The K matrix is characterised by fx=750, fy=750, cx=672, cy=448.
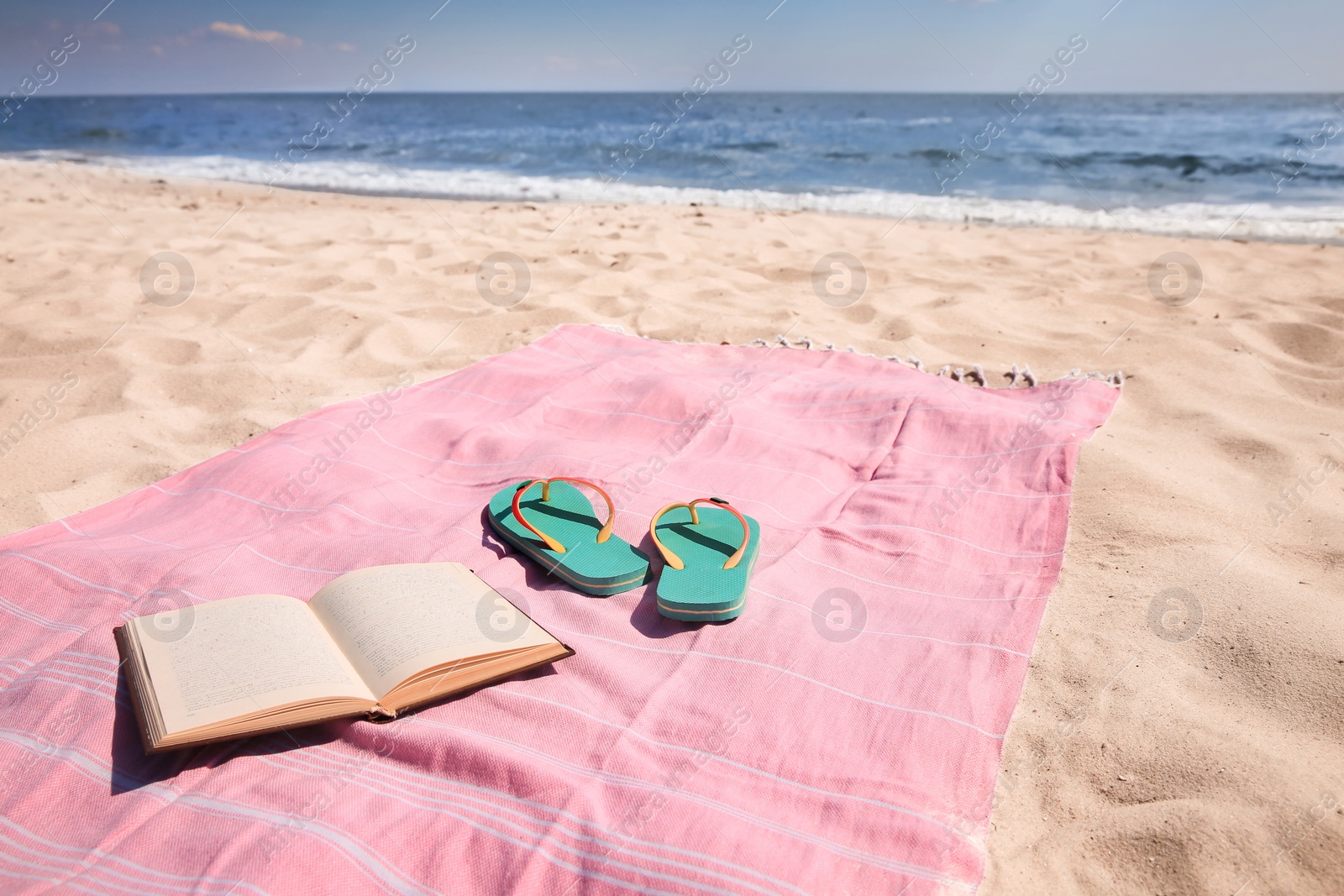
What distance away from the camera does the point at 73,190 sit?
9.02 meters

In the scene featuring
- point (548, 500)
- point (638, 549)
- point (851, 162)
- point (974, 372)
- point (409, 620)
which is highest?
point (409, 620)

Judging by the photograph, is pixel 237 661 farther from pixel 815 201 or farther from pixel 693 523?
pixel 815 201

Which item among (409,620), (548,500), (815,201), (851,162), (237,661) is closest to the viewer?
(237,661)

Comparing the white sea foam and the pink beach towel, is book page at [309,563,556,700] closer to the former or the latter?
the pink beach towel

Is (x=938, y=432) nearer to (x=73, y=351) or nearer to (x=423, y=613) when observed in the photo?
(x=423, y=613)

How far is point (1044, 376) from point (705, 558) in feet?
7.86

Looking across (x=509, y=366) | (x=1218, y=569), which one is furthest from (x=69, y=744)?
(x=1218, y=569)

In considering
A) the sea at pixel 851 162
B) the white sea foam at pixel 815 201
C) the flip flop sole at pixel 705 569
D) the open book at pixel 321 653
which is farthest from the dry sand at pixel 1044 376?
the sea at pixel 851 162

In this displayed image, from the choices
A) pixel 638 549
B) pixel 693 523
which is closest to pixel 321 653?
pixel 638 549

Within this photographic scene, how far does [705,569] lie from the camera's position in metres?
1.99

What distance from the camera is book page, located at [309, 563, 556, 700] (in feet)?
5.08

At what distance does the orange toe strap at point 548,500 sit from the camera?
2.05m

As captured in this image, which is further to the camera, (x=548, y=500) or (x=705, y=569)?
(x=548, y=500)

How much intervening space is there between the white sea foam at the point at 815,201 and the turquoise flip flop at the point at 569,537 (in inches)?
271
